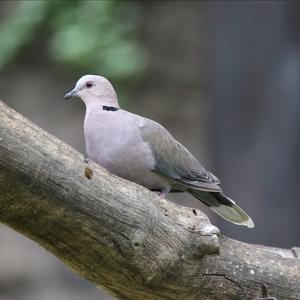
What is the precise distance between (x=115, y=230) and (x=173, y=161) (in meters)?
0.58

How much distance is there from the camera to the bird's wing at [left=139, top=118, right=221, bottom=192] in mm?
3148

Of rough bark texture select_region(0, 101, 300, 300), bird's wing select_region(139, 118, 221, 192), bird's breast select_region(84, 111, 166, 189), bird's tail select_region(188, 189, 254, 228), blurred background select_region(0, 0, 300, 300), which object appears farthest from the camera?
blurred background select_region(0, 0, 300, 300)

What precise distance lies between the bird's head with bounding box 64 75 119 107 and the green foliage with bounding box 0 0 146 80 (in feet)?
9.45

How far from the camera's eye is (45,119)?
6.73 metres

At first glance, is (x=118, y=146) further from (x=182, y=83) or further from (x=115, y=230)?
(x=182, y=83)

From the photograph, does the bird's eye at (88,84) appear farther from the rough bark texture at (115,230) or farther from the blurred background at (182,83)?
the blurred background at (182,83)

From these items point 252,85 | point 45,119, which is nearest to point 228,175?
point 252,85

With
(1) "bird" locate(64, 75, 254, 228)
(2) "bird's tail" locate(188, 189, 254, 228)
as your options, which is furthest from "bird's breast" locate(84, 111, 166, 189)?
(2) "bird's tail" locate(188, 189, 254, 228)

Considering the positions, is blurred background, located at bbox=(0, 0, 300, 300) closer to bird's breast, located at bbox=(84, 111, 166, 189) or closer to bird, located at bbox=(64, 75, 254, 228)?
bird, located at bbox=(64, 75, 254, 228)

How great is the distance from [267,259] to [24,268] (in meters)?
3.57

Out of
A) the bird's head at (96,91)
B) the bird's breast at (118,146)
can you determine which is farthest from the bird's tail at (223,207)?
the bird's head at (96,91)

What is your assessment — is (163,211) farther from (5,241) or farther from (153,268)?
(5,241)

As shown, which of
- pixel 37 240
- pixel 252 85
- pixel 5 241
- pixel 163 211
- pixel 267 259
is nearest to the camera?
pixel 37 240

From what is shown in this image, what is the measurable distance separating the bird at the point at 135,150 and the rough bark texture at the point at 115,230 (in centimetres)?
23
